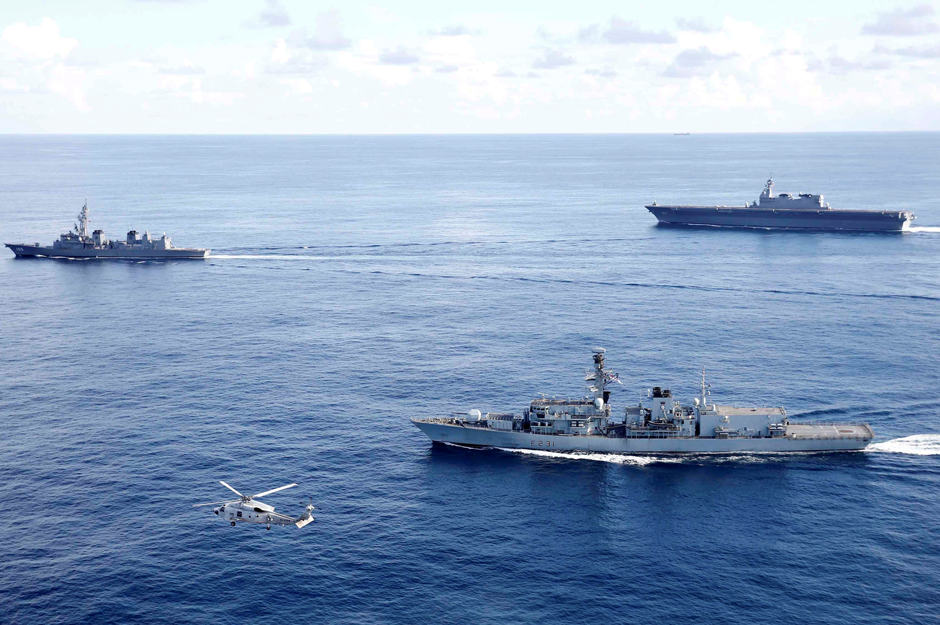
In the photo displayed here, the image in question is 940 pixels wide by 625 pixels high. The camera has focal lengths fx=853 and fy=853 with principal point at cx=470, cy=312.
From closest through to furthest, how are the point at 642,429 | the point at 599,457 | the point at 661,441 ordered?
the point at 661,441 → the point at 642,429 → the point at 599,457

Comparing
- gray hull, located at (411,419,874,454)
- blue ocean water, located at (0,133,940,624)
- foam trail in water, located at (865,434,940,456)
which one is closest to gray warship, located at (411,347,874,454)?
gray hull, located at (411,419,874,454)

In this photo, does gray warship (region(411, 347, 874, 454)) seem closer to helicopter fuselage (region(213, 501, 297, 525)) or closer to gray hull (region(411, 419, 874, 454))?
gray hull (region(411, 419, 874, 454))

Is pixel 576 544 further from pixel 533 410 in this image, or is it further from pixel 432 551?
pixel 533 410

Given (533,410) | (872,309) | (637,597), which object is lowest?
(637,597)

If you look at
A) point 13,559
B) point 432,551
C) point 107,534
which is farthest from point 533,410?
point 13,559

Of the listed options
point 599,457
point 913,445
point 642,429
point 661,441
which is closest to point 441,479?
point 599,457

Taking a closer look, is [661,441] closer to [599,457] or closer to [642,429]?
[642,429]
